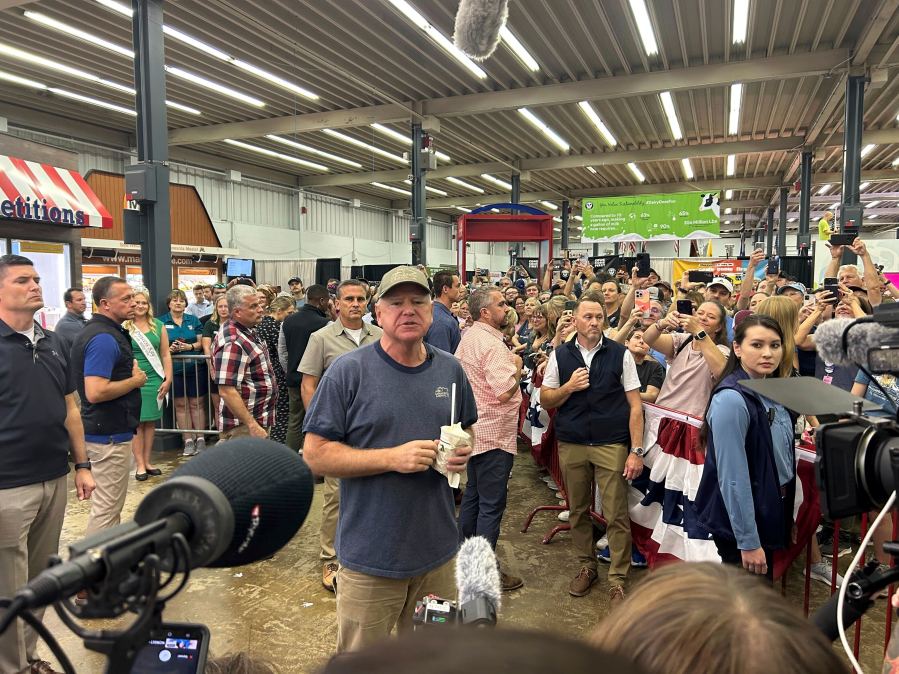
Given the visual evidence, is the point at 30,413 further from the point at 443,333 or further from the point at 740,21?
the point at 740,21

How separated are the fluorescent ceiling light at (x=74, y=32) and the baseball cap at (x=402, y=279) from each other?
924cm

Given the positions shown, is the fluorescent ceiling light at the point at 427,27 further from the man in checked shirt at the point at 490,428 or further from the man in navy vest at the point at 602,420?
the man in navy vest at the point at 602,420

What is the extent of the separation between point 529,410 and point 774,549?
11.2ft

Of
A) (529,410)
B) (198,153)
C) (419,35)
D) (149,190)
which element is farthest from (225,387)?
(198,153)

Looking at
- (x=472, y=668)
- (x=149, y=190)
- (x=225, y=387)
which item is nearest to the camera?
(x=472, y=668)

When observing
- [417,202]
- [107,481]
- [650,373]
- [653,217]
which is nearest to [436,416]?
[107,481]

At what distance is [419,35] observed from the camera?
9156 mm

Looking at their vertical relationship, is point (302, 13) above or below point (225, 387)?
above

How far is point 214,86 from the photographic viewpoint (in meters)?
11.6

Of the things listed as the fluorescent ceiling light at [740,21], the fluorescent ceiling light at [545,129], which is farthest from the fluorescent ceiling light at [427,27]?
the fluorescent ceiling light at [740,21]

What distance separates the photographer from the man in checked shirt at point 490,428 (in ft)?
12.1

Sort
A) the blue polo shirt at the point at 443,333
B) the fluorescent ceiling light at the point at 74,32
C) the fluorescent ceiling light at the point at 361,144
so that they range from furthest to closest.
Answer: the fluorescent ceiling light at the point at 361,144
the fluorescent ceiling light at the point at 74,32
the blue polo shirt at the point at 443,333

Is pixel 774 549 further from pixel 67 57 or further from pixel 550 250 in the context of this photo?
pixel 67 57

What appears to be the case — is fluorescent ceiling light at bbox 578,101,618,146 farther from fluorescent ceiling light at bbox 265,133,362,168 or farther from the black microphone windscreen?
the black microphone windscreen
